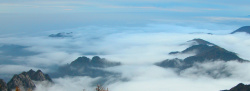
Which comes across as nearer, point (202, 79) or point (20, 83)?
point (20, 83)

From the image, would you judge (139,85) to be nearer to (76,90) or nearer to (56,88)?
(76,90)

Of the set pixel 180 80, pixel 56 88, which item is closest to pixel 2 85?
pixel 56 88

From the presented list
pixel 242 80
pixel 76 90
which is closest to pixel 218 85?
pixel 242 80

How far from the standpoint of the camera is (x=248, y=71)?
7500 inches

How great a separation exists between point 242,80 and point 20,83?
14417cm

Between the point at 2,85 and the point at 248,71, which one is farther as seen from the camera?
the point at 248,71

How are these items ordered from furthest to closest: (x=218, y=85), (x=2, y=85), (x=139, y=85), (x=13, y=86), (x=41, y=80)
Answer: (x=139, y=85), (x=218, y=85), (x=41, y=80), (x=13, y=86), (x=2, y=85)

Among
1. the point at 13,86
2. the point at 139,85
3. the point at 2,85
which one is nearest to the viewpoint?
the point at 2,85

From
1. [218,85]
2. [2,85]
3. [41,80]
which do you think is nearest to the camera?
[2,85]

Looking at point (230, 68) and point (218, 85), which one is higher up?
point (230, 68)

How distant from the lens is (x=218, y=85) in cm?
17325

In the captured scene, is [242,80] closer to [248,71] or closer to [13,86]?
[248,71]

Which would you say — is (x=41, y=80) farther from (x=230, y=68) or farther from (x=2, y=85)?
(x=230, y=68)

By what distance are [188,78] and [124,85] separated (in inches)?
1985
